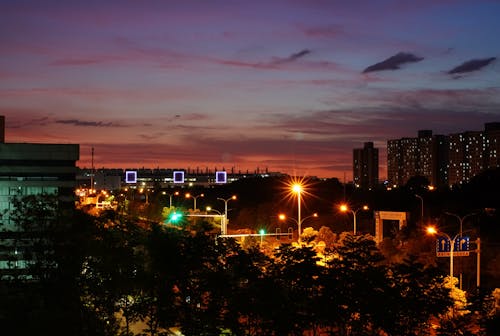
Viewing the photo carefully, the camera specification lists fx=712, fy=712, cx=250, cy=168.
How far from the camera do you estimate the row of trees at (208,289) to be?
49.9 feet

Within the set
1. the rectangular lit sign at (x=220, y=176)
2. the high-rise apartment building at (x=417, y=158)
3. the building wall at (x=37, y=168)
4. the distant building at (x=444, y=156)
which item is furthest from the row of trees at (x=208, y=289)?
the high-rise apartment building at (x=417, y=158)

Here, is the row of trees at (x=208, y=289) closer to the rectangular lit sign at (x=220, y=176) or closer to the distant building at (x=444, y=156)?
the rectangular lit sign at (x=220, y=176)

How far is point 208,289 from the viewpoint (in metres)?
15.9

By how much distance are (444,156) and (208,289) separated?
146 metres

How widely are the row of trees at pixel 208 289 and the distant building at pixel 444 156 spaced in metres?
113

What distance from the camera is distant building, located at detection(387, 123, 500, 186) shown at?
13788 centimetres

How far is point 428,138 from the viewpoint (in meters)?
163

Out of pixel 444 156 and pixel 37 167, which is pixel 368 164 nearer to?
pixel 444 156

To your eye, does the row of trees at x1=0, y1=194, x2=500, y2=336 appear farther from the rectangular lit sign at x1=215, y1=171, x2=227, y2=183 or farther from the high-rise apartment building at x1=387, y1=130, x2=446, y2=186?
the high-rise apartment building at x1=387, y1=130, x2=446, y2=186

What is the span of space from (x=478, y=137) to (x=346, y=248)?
131131 millimetres

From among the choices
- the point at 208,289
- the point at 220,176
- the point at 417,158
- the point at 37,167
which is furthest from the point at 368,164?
the point at 208,289

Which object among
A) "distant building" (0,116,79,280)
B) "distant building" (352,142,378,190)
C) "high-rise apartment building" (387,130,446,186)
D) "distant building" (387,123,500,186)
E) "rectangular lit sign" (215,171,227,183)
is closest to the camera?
"distant building" (0,116,79,280)

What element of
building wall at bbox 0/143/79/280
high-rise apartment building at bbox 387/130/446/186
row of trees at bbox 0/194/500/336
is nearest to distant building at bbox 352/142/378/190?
high-rise apartment building at bbox 387/130/446/186

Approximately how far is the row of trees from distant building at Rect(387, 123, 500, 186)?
11317 cm
